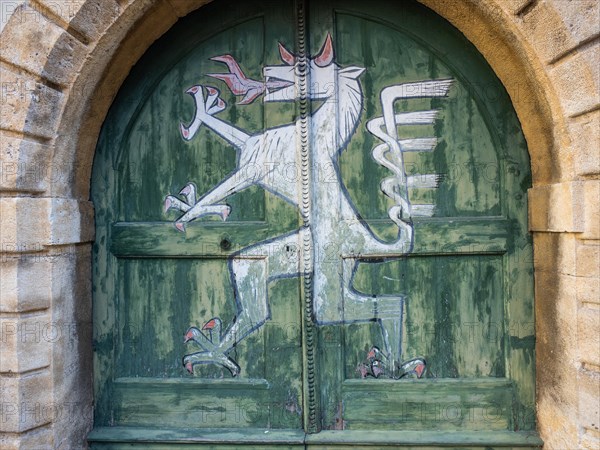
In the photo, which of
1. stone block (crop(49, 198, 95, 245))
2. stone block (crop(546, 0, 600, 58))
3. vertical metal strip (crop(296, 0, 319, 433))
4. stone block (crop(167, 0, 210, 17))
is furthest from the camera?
vertical metal strip (crop(296, 0, 319, 433))

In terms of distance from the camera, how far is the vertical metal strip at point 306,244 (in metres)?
2.92

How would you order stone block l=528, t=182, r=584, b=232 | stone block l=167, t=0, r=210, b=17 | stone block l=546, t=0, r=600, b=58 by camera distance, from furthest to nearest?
stone block l=167, t=0, r=210, b=17, stone block l=528, t=182, r=584, b=232, stone block l=546, t=0, r=600, b=58

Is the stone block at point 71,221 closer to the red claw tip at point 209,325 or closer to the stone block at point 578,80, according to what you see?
the red claw tip at point 209,325

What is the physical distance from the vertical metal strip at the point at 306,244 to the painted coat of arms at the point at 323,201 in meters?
0.03

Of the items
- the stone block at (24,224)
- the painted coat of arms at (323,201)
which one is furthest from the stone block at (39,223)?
the painted coat of arms at (323,201)

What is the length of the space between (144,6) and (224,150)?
828mm

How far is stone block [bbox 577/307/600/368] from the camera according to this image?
2.40 m

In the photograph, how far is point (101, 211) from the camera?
303 centimetres

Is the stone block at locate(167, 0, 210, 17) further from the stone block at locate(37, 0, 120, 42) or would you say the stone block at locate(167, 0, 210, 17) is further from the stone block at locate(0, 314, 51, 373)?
the stone block at locate(0, 314, 51, 373)

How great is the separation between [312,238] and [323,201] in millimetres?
212

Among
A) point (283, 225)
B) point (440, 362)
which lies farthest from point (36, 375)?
point (440, 362)

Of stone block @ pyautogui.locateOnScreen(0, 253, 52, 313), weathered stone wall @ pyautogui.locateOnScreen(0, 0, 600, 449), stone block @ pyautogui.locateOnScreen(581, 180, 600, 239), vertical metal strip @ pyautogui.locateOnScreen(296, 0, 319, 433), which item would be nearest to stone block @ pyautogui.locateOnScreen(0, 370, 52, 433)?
weathered stone wall @ pyautogui.locateOnScreen(0, 0, 600, 449)

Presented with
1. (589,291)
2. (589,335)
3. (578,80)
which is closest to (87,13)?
(578,80)

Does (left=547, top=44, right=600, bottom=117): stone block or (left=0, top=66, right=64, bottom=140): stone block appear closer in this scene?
(left=547, top=44, right=600, bottom=117): stone block
